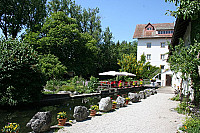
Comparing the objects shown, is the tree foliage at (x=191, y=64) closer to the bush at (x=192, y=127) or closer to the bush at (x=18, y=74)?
the bush at (x=192, y=127)

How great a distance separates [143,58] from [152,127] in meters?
34.5

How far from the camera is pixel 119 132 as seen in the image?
19.9 feet

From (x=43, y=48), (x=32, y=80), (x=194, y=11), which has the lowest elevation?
(x=32, y=80)

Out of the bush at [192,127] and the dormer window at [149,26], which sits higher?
the dormer window at [149,26]

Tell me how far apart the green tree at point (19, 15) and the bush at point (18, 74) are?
2083 cm

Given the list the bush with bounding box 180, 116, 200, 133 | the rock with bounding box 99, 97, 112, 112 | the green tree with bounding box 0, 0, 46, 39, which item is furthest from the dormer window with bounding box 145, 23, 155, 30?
the bush with bounding box 180, 116, 200, 133

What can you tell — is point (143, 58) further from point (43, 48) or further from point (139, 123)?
point (139, 123)

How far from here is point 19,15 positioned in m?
31.8

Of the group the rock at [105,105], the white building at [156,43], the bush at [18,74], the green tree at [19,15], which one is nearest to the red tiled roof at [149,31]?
the white building at [156,43]

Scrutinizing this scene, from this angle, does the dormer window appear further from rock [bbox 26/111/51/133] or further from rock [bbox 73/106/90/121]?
rock [bbox 26/111/51/133]

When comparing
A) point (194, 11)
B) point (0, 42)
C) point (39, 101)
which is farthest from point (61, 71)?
point (194, 11)

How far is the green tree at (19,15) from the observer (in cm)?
3052

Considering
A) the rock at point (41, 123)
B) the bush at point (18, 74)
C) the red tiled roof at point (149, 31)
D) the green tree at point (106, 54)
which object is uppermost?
the red tiled roof at point (149, 31)

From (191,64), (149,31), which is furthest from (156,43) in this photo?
(191,64)
